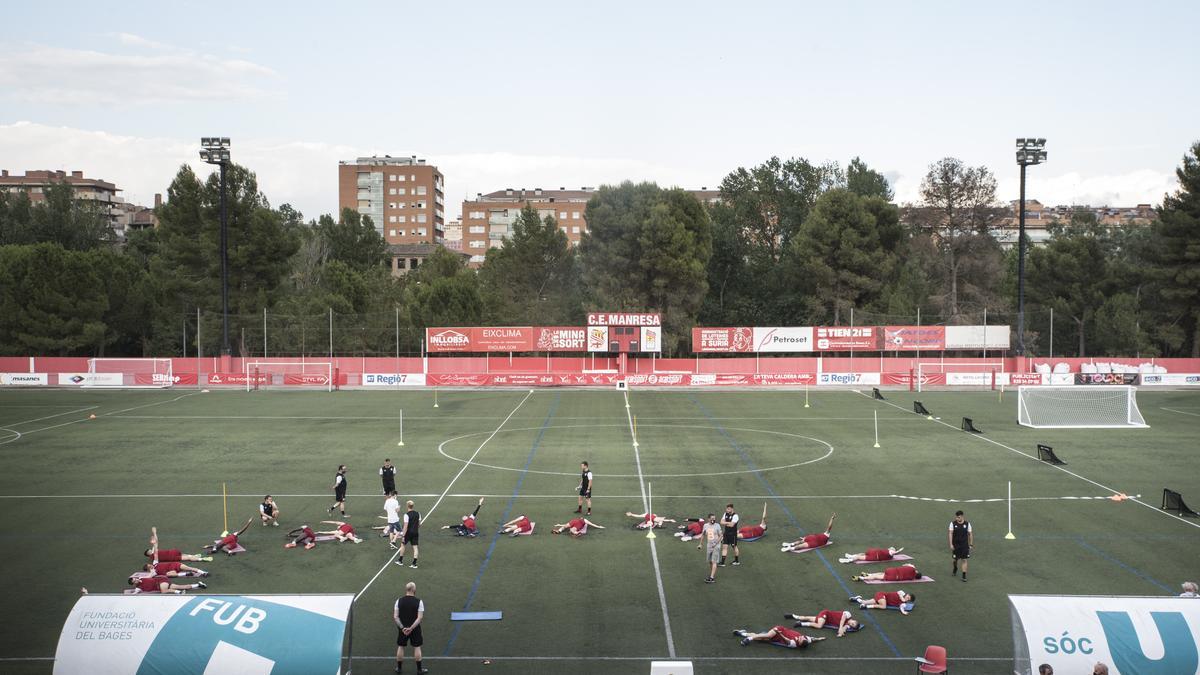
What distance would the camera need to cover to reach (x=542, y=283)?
4247 inches

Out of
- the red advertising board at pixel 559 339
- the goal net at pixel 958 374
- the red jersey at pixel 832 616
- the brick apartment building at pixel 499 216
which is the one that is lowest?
the red jersey at pixel 832 616

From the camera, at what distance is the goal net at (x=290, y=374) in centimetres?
6906

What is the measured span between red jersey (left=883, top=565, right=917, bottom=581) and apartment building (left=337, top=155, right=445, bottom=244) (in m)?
148

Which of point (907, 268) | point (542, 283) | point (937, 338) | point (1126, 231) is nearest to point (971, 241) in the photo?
point (907, 268)

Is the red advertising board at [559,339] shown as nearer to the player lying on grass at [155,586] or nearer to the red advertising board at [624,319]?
the red advertising board at [624,319]

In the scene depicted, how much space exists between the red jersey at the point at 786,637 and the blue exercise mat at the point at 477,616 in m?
5.45

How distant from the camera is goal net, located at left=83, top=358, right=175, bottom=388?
69188mm

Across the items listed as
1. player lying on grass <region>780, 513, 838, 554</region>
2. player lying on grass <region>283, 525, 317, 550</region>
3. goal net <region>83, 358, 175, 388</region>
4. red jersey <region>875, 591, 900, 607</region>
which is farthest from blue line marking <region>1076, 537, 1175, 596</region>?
goal net <region>83, 358, 175, 388</region>

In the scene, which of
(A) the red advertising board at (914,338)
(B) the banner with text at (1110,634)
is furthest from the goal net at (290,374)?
(B) the banner with text at (1110,634)

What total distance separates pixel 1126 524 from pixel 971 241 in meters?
68.8

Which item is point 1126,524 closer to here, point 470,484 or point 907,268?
point 470,484

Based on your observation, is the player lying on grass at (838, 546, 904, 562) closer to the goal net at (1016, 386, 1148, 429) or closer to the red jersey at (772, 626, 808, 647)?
the red jersey at (772, 626, 808, 647)

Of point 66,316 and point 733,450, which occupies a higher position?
point 66,316

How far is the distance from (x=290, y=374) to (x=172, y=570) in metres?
53.5
